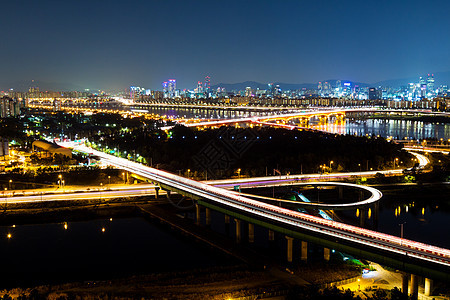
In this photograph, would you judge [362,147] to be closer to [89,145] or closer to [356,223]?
[356,223]

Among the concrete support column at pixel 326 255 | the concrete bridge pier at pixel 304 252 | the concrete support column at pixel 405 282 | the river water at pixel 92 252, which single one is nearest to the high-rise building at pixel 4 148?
the river water at pixel 92 252

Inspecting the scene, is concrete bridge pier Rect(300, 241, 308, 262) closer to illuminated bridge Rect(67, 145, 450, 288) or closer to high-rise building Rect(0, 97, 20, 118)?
illuminated bridge Rect(67, 145, 450, 288)

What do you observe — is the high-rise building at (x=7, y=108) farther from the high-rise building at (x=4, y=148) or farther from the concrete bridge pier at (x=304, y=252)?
the concrete bridge pier at (x=304, y=252)

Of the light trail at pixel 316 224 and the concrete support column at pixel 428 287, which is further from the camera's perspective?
the light trail at pixel 316 224

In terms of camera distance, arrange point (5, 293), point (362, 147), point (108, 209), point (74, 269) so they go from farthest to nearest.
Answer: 1. point (362, 147)
2. point (108, 209)
3. point (74, 269)
4. point (5, 293)

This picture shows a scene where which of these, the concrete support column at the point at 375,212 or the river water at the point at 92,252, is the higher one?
the concrete support column at the point at 375,212

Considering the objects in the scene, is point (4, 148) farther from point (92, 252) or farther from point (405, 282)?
point (405, 282)

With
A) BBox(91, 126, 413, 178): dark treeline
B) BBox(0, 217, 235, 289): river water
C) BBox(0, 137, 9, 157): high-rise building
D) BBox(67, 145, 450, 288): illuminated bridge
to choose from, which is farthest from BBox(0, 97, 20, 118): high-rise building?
BBox(67, 145, 450, 288): illuminated bridge

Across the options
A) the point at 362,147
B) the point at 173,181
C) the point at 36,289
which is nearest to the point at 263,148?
the point at 362,147
